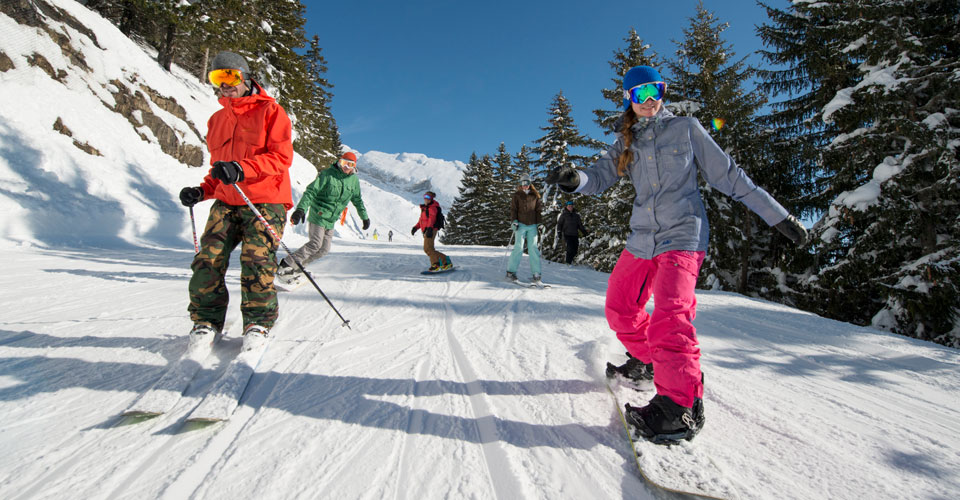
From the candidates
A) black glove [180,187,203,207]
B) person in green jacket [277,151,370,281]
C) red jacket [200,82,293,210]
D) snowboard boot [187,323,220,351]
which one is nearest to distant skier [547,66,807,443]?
red jacket [200,82,293,210]

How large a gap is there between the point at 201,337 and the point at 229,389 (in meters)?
0.65

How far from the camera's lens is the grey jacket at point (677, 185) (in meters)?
Answer: 2.09

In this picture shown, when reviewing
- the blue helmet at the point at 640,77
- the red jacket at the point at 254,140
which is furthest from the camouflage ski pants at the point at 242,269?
the blue helmet at the point at 640,77

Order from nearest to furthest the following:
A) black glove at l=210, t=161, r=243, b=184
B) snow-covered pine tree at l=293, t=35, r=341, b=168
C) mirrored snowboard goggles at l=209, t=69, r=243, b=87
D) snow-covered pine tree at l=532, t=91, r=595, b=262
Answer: black glove at l=210, t=161, r=243, b=184 < mirrored snowboard goggles at l=209, t=69, r=243, b=87 < snow-covered pine tree at l=532, t=91, r=595, b=262 < snow-covered pine tree at l=293, t=35, r=341, b=168

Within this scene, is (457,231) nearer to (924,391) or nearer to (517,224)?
(517,224)

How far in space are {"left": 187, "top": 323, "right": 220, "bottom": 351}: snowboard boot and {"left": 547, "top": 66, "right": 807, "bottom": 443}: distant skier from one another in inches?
101

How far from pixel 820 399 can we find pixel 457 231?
34.0 metres

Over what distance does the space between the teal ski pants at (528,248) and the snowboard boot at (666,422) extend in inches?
191

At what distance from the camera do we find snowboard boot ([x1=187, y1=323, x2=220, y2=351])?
2.47 m

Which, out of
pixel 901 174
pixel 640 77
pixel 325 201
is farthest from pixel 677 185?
pixel 901 174

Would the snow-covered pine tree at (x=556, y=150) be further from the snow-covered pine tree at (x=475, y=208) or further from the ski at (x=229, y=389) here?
the ski at (x=229, y=389)

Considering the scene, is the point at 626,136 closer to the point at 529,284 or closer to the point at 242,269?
the point at 242,269

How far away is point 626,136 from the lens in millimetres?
2439

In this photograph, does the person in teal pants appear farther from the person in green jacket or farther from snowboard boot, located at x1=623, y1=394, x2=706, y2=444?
snowboard boot, located at x1=623, y1=394, x2=706, y2=444
